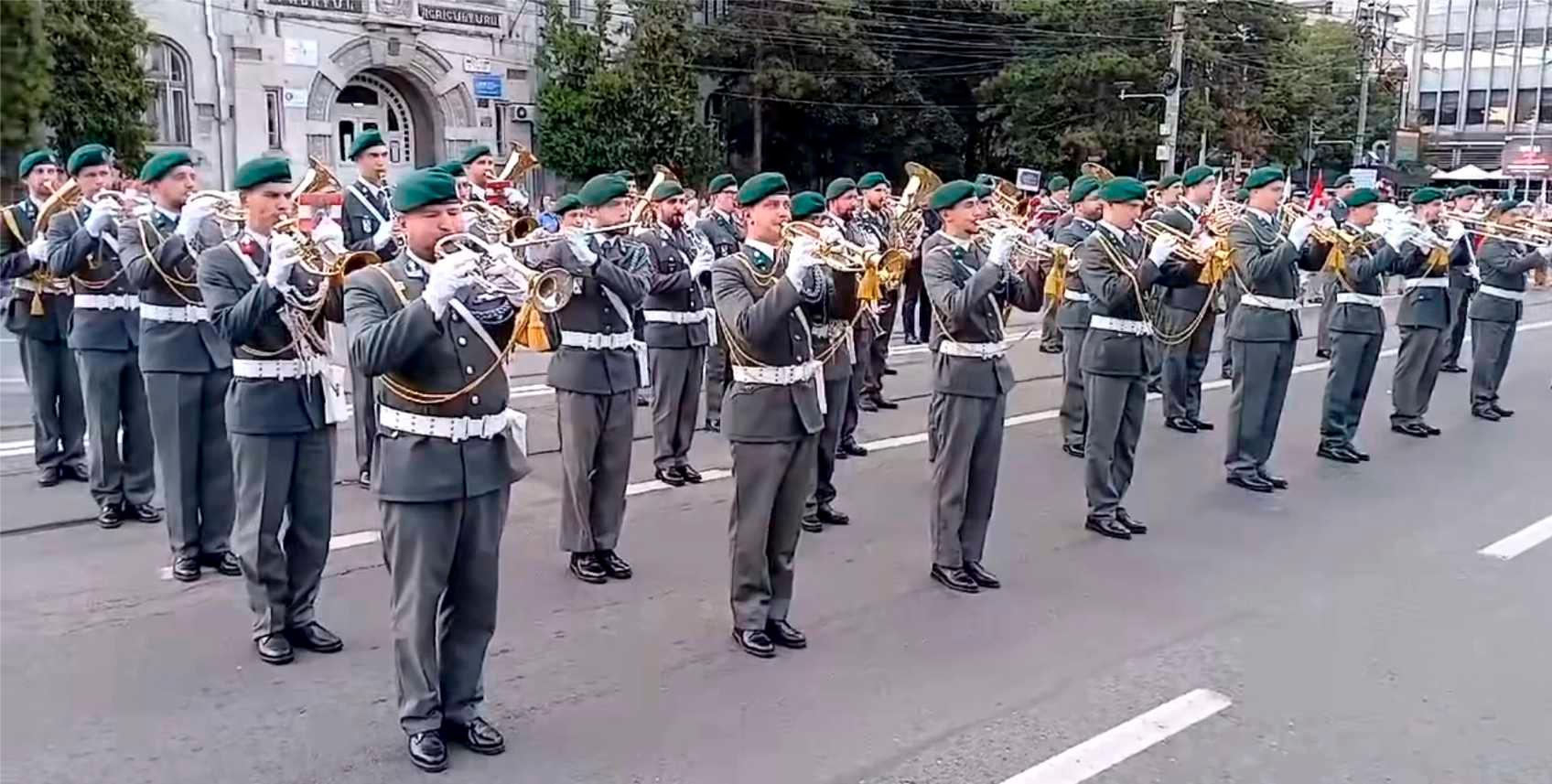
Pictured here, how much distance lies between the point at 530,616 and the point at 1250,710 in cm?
304

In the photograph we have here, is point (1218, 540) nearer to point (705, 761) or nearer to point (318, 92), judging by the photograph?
point (705, 761)

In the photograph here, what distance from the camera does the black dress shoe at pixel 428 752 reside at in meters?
4.49

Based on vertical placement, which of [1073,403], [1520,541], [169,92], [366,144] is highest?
[169,92]

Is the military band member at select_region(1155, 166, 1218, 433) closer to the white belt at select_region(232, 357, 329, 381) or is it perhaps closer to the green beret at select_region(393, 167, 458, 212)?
the white belt at select_region(232, 357, 329, 381)

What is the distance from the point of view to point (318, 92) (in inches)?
990

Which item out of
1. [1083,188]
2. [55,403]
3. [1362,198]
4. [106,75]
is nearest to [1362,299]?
[1362,198]

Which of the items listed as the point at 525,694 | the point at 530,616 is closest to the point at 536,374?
the point at 530,616

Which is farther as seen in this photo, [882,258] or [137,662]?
[882,258]

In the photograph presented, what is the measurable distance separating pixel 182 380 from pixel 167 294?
44 centimetres

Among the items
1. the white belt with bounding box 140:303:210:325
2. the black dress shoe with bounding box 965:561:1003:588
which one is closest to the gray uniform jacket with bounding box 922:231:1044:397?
the black dress shoe with bounding box 965:561:1003:588

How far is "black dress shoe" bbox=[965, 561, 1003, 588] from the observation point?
6.66m

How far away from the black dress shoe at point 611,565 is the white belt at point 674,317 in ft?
8.02

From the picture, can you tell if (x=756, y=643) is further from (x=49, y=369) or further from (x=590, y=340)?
(x=49, y=369)

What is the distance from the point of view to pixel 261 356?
5.53 metres
